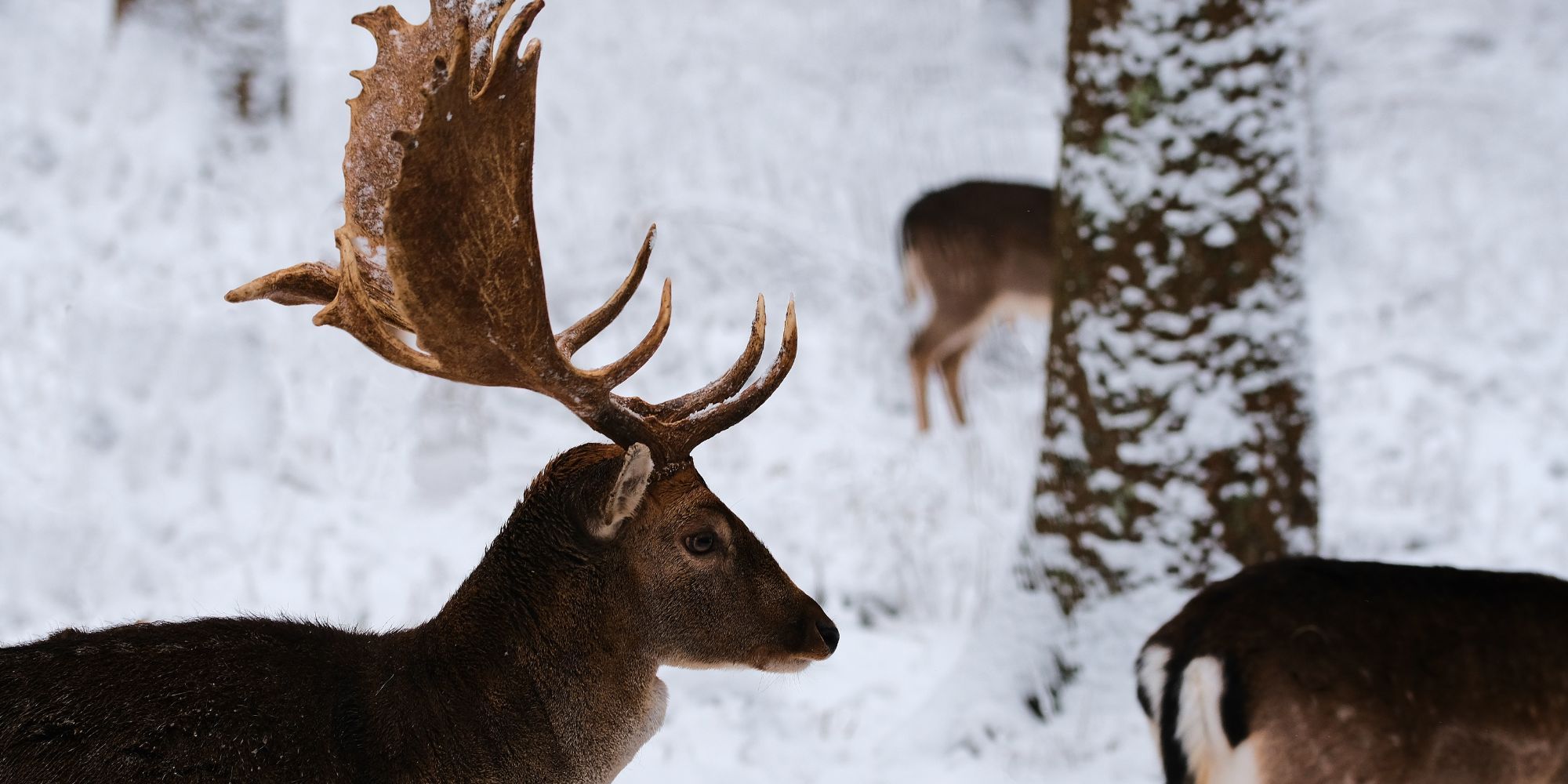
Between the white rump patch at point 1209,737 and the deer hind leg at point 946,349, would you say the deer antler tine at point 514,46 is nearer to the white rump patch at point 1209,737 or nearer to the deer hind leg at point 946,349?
the white rump patch at point 1209,737

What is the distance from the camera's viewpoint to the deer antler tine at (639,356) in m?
2.81

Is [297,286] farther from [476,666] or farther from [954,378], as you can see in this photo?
[954,378]

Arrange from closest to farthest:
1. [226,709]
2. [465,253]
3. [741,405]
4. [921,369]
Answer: [226,709]
[465,253]
[741,405]
[921,369]

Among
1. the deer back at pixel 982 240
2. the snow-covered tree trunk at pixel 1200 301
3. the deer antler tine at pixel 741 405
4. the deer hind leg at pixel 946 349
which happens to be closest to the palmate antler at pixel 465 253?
the deer antler tine at pixel 741 405

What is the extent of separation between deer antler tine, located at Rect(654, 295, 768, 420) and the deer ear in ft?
0.47

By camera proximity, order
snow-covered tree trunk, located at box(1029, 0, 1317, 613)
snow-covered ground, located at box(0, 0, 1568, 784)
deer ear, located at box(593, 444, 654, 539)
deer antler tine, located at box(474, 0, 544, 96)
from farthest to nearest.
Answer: snow-covered ground, located at box(0, 0, 1568, 784), snow-covered tree trunk, located at box(1029, 0, 1317, 613), deer ear, located at box(593, 444, 654, 539), deer antler tine, located at box(474, 0, 544, 96)

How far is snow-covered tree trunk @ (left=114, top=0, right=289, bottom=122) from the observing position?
9242mm

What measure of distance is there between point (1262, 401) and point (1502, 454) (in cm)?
467

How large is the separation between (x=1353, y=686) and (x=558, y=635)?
1.94 meters

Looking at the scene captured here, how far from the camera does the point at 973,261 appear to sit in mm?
9375

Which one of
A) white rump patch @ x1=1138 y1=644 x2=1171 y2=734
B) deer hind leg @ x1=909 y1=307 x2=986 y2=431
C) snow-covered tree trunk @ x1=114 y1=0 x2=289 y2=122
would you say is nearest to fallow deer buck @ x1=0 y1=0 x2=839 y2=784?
white rump patch @ x1=1138 y1=644 x2=1171 y2=734

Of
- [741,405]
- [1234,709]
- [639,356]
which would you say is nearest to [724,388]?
[741,405]

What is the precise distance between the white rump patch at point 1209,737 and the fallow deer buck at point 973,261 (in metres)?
5.77

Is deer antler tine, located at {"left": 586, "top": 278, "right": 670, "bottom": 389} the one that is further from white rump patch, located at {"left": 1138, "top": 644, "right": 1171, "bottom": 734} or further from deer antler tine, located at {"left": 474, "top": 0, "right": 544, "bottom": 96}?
white rump patch, located at {"left": 1138, "top": 644, "right": 1171, "bottom": 734}
